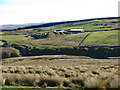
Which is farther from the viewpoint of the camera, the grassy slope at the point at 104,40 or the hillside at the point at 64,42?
the grassy slope at the point at 104,40

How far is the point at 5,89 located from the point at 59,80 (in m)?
2.23

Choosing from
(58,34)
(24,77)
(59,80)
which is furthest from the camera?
(58,34)

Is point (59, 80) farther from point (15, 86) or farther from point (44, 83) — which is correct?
point (15, 86)

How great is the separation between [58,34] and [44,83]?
9683 centimetres

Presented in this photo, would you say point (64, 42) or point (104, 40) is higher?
point (104, 40)

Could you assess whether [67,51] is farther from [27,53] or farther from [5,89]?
[5,89]

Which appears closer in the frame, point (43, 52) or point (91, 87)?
point (91, 87)

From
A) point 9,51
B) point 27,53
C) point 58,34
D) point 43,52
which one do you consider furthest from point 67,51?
point 58,34

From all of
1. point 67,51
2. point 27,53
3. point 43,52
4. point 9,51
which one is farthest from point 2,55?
point 67,51

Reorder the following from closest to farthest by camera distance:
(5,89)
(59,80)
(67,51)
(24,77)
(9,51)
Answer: (5,89) → (59,80) → (24,77) → (67,51) → (9,51)

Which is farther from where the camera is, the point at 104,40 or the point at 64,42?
→ the point at 64,42

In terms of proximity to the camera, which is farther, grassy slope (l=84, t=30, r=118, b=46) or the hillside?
grassy slope (l=84, t=30, r=118, b=46)

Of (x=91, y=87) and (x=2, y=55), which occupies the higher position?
(x=91, y=87)

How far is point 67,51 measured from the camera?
5575 centimetres
